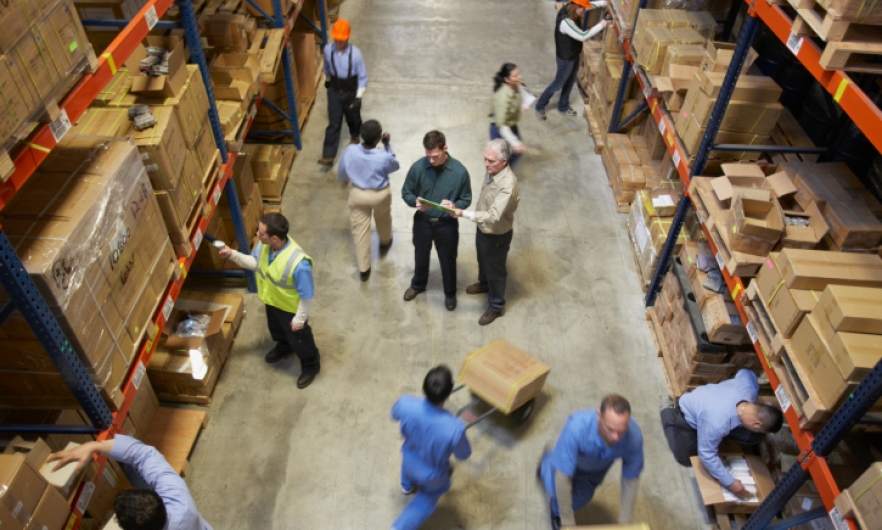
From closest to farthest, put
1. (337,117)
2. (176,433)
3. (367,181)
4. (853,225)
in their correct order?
(853,225)
(176,433)
(367,181)
(337,117)

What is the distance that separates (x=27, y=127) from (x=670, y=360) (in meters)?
5.48

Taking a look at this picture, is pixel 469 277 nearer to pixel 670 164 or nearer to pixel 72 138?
pixel 670 164

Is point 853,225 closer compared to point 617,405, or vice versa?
point 617,405

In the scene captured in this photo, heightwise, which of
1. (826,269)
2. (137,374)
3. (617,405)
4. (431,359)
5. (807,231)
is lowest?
(431,359)

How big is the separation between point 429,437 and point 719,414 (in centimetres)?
232

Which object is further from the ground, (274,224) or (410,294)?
(274,224)

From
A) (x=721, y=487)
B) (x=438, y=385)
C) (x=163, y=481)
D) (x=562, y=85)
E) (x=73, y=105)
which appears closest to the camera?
(x=73, y=105)

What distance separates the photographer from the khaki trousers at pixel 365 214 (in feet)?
21.1

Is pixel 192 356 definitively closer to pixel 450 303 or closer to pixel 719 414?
pixel 450 303

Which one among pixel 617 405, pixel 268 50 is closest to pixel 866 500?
pixel 617 405

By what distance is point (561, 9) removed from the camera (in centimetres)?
916

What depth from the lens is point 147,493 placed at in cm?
314

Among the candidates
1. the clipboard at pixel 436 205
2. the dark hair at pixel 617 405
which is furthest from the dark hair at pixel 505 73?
the dark hair at pixel 617 405

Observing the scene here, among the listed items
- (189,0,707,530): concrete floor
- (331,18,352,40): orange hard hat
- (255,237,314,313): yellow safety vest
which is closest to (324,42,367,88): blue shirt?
(331,18,352,40): orange hard hat
